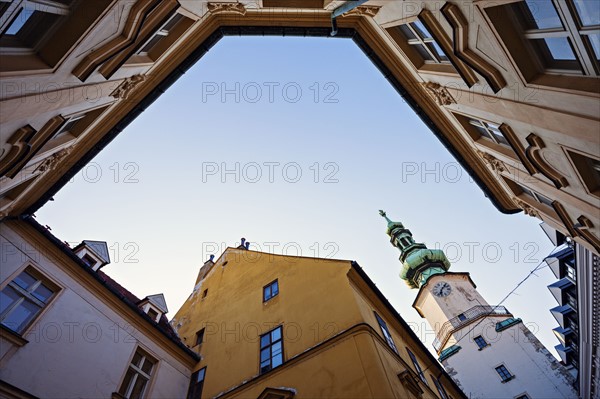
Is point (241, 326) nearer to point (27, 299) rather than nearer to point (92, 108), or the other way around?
point (27, 299)

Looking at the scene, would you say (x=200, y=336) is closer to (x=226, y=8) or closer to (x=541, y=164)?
(x=226, y=8)

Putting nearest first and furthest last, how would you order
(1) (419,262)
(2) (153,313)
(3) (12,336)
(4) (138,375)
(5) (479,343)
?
(3) (12,336) < (4) (138,375) < (2) (153,313) < (5) (479,343) < (1) (419,262)

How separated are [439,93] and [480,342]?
33336 millimetres

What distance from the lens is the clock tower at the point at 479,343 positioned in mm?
30797

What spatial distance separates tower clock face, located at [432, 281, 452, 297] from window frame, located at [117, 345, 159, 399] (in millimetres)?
37874

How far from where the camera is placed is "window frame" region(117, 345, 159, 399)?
11992 millimetres

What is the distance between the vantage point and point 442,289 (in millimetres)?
44094

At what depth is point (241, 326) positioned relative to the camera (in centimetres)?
1500

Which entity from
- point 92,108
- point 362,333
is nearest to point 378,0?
point 92,108

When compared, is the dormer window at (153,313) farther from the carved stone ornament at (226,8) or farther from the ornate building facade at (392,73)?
the carved stone ornament at (226,8)

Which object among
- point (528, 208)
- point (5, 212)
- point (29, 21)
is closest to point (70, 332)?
point (5, 212)

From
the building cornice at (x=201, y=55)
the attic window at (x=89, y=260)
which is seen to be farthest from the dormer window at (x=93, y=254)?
the building cornice at (x=201, y=55)

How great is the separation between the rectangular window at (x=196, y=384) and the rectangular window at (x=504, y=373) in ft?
98.1

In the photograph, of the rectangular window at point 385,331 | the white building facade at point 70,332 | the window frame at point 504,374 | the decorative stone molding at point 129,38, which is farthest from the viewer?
the window frame at point 504,374
